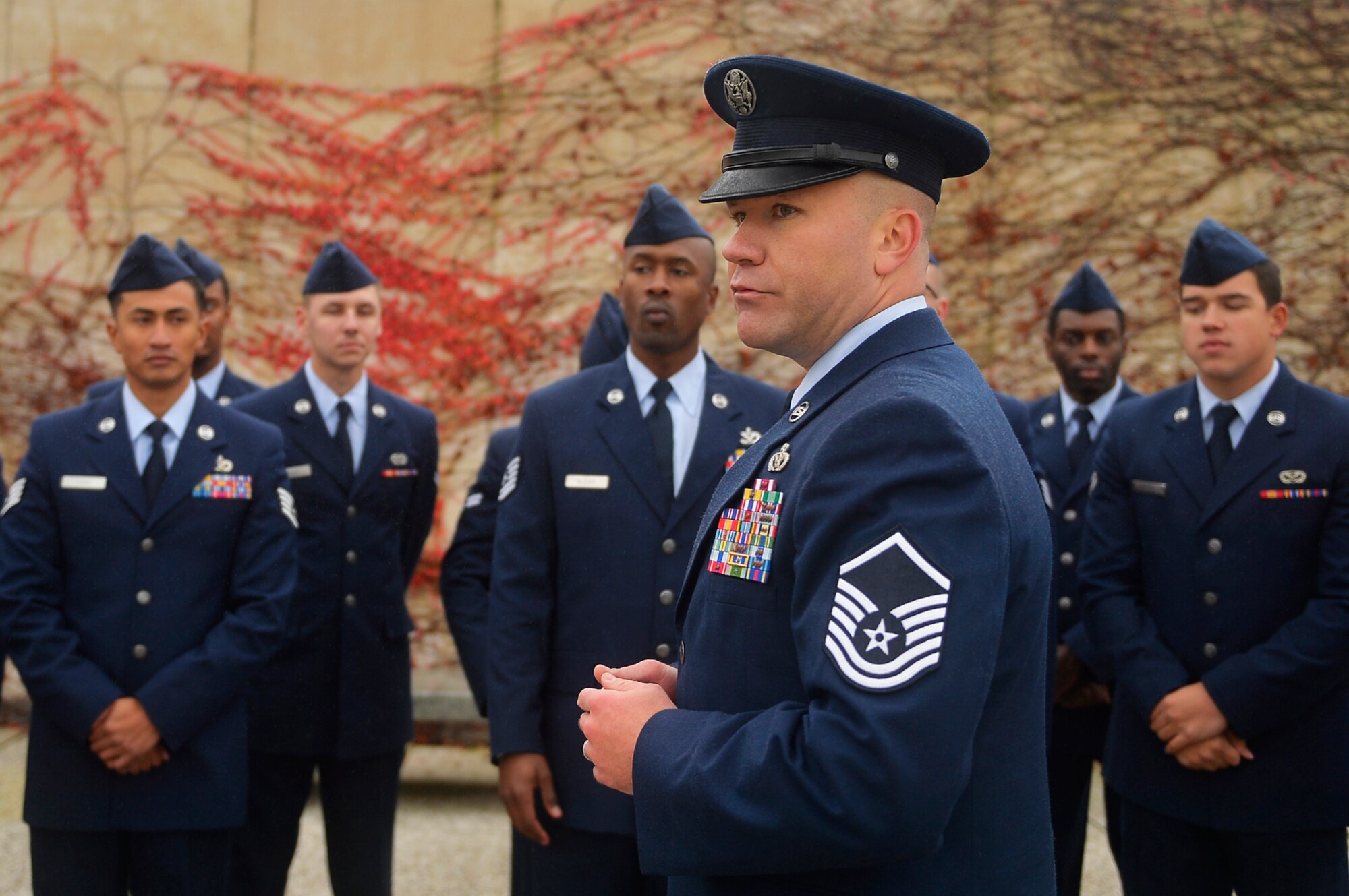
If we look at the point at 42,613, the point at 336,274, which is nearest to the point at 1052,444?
the point at 336,274

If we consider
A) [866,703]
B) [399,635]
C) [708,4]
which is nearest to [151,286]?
[399,635]

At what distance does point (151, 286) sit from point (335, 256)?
3.00 feet

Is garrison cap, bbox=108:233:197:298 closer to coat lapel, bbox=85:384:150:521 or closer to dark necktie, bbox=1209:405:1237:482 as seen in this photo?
coat lapel, bbox=85:384:150:521

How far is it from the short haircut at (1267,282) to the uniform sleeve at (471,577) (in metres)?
2.27

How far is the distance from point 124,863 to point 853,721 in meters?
2.38

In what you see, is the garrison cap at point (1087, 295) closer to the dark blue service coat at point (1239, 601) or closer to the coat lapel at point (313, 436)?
the dark blue service coat at point (1239, 601)

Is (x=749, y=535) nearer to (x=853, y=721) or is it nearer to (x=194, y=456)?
(x=853, y=721)

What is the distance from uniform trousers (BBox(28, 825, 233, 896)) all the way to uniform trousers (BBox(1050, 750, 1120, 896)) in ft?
8.09

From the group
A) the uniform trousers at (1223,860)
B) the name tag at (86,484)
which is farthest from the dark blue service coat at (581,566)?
the uniform trousers at (1223,860)

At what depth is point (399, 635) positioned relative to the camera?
3.68m

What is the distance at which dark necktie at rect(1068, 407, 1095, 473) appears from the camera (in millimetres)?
4062

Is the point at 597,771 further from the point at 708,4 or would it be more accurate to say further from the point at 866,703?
the point at 708,4

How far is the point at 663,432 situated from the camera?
2.99 metres

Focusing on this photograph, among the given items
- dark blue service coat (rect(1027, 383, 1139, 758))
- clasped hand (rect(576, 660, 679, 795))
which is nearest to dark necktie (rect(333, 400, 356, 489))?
dark blue service coat (rect(1027, 383, 1139, 758))
